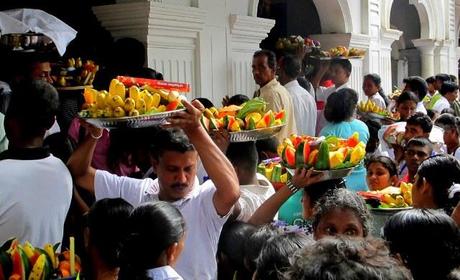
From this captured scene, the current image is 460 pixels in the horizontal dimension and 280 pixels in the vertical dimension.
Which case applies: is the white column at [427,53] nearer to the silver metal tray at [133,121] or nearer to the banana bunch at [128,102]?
the banana bunch at [128,102]

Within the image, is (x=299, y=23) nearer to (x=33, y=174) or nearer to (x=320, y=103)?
(x=320, y=103)

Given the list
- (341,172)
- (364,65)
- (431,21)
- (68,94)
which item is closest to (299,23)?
(364,65)

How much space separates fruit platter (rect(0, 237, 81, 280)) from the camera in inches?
104

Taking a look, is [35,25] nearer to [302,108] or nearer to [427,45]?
[302,108]

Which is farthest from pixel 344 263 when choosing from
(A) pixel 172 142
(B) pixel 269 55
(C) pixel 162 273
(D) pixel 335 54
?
(D) pixel 335 54

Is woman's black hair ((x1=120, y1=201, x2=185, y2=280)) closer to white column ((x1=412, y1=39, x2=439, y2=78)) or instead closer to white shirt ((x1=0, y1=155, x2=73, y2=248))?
white shirt ((x1=0, y1=155, x2=73, y2=248))

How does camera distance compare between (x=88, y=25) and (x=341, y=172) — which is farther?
(x=88, y=25)

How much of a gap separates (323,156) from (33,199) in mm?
1422

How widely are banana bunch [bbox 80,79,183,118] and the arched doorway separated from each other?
1495 cm

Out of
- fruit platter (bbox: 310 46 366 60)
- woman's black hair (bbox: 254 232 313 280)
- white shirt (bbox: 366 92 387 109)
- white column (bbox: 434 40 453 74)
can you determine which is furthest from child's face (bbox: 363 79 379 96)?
white column (bbox: 434 40 453 74)

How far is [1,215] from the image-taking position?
3014mm

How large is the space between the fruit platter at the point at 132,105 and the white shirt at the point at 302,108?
3.37 metres

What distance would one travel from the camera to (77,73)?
5.95 metres

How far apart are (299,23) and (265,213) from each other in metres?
10.5
